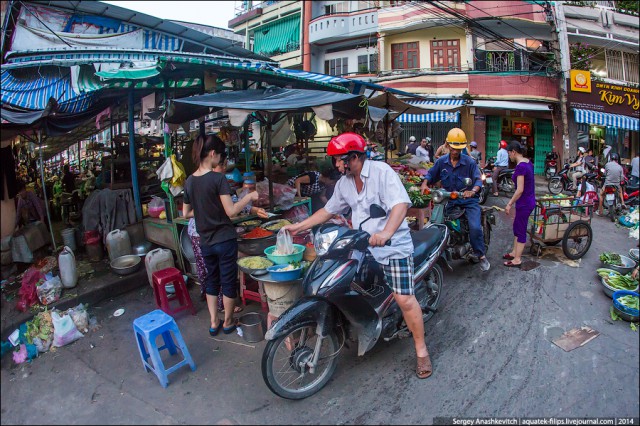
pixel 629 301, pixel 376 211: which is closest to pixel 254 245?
pixel 376 211

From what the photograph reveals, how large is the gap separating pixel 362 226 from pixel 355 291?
21.3 inches

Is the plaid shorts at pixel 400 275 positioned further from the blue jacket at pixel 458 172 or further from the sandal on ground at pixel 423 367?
the blue jacket at pixel 458 172

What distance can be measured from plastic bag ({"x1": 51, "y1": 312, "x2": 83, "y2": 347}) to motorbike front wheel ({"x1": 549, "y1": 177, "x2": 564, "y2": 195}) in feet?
46.5

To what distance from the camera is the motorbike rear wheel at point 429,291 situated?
13.3 feet

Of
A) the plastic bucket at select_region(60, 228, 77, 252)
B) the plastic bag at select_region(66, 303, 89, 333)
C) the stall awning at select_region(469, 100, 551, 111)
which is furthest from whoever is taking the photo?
the stall awning at select_region(469, 100, 551, 111)

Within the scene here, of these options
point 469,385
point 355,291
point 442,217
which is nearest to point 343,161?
point 355,291

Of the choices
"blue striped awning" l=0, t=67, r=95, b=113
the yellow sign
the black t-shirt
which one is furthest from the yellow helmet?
the yellow sign

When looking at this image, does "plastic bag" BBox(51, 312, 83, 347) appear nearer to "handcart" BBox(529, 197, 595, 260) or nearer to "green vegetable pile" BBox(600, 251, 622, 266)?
"handcart" BBox(529, 197, 595, 260)

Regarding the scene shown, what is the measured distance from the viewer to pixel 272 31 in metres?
26.9

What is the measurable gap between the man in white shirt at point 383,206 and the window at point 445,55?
1837 cm

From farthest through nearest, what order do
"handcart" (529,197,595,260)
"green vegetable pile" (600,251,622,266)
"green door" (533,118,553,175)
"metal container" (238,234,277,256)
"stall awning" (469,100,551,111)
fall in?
"green door" (533,118,553,175) < "stall awning" (469,100,551,111) < "handcart" (529,197,595,260) < "green vegetable pile" (600,251,622,266) < "metal container" (238,234,277,256)

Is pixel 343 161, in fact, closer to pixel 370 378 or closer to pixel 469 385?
pixel 370 378

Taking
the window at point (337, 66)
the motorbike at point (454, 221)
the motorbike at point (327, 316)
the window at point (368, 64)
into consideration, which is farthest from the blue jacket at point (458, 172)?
the window at point (337, 66)

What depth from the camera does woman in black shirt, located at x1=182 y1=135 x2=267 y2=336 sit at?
3711mm
